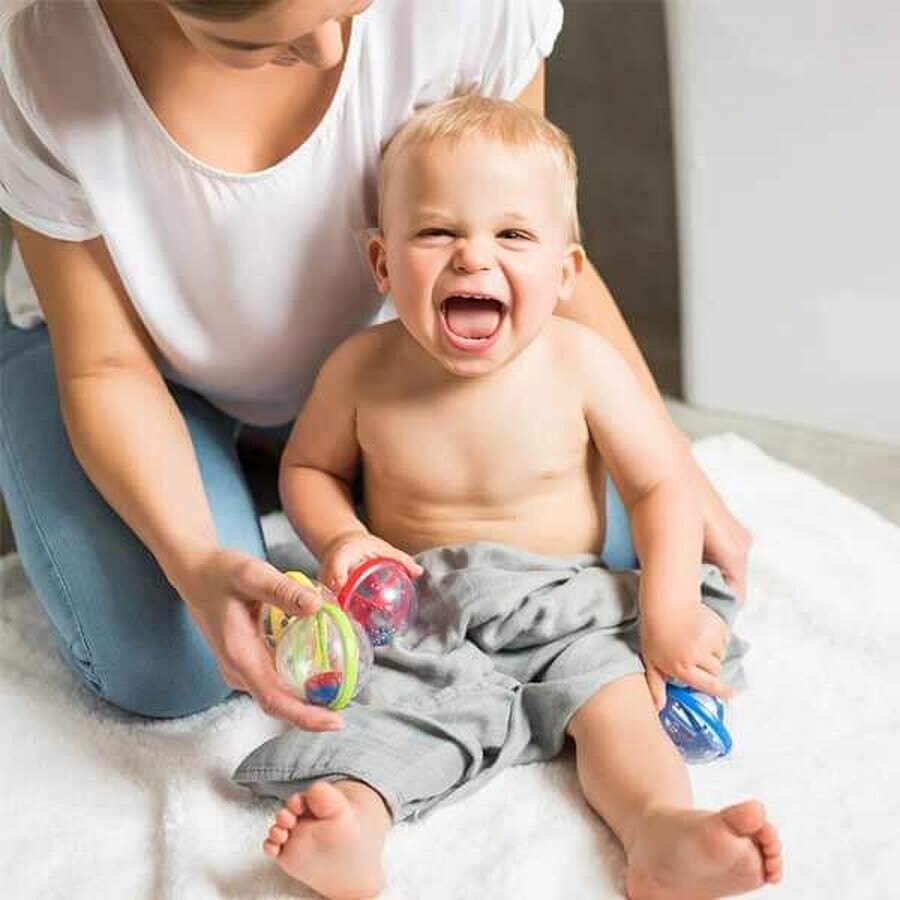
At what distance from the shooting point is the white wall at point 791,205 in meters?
1.58

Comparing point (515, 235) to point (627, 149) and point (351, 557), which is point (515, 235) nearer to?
point (351, 557)

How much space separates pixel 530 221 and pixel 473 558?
25 centimetres

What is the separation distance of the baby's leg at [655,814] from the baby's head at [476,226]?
27 cm

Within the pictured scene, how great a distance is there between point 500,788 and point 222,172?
1.64 ft

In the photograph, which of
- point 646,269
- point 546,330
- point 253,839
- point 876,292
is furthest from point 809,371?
point 253,839

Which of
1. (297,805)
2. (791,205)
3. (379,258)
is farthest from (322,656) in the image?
(791,205)

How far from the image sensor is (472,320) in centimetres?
117

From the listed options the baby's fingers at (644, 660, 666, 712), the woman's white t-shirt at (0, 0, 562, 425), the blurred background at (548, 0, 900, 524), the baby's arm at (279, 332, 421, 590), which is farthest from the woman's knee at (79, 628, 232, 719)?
the blurred background at (548, 0, 900, 524)

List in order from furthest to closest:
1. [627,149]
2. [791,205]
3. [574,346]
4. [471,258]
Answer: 1. [627,149]
2. [791,205]
3. [574,346]
4. [471,258]

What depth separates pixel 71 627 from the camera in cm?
129

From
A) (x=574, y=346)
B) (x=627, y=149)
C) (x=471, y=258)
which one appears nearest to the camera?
(x=471, y=258)

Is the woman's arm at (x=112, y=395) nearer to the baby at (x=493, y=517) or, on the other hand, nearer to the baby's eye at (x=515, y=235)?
the baby at (x=493, y=517)

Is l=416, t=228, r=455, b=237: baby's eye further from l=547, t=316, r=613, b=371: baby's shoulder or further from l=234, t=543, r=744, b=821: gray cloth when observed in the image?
l=234, t=543, r=744, b=821: gray cloth

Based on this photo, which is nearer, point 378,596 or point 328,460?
point 378,596
